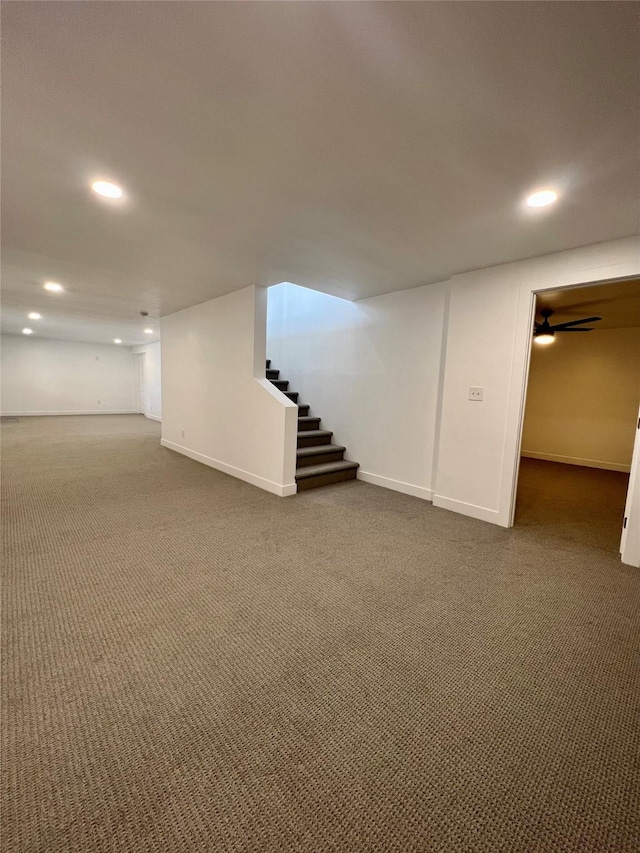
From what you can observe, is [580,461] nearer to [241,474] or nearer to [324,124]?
[241,474]

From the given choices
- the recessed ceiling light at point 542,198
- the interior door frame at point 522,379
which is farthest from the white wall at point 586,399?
the recessed ceiling light at point 542,198

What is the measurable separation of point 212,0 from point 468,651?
2.65 m

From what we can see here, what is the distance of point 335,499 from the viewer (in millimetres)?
3752

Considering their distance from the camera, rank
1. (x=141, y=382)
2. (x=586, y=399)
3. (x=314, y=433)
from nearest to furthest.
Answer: (x=314, y=433) < (x=586, y=399) < (x=141, y=382)

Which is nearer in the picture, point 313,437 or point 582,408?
point 313,437

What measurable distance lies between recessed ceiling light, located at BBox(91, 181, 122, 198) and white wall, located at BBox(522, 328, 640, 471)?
6905 millimetres

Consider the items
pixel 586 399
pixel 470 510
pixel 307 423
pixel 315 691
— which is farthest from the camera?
pixel 586 399

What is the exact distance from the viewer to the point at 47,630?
1.67 metres

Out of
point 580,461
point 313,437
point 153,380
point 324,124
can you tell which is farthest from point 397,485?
point 153,380

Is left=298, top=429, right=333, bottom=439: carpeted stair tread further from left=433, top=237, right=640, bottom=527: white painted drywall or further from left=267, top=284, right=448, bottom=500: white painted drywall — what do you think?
left=433, top=237, right=640, bottom=527: white painted drywall

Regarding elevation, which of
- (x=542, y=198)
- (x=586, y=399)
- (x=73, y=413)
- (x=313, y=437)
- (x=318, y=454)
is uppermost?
(x=542, y=198)

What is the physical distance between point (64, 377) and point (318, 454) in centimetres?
965

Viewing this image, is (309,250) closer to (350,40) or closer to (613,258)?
(350,40)

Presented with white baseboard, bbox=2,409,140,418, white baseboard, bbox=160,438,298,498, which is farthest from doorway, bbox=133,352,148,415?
white baseboard, bbox=160,438,298,498
